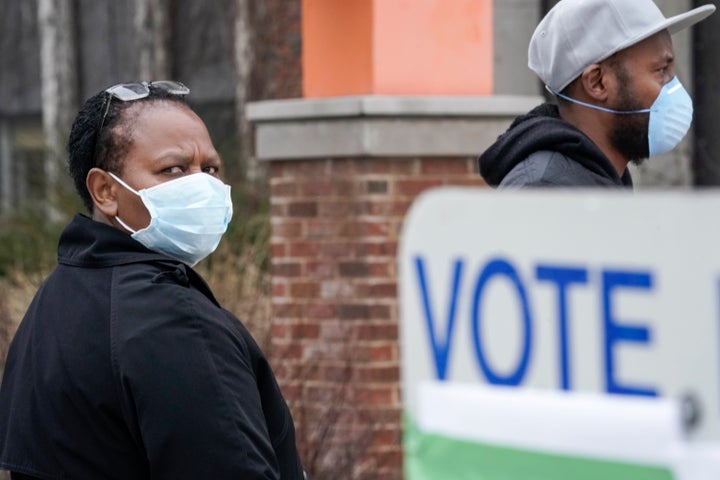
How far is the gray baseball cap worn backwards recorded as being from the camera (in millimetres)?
2938

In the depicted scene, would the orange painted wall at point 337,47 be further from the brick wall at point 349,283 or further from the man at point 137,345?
the man at point 137,345

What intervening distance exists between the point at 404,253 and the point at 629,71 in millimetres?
1534

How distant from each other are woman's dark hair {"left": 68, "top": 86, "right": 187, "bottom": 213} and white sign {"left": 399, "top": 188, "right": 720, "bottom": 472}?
1262 millimetres

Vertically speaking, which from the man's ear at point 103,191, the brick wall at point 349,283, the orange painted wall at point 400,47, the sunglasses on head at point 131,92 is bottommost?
the brick wall at point 349,283

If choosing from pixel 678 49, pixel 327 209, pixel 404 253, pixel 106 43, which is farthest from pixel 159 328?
pixel 106 43

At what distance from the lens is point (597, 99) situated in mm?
2994

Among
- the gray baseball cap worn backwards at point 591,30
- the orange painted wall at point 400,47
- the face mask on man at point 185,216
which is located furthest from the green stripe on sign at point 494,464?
the orange painted wall at point 400,47

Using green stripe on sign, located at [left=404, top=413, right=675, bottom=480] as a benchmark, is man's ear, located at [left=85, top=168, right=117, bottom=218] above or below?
above

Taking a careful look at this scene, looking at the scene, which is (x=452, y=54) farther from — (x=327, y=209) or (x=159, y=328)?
(x=159, y=328)

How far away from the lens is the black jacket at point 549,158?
2818 millimetres

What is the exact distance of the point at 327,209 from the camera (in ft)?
19.2

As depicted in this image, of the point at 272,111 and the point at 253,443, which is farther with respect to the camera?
the point at 272,111

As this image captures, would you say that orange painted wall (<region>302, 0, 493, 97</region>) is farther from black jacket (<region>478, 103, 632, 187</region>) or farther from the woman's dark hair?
the woman's dark hair

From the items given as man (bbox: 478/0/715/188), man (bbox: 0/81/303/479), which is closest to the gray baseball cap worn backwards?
man (bbox: 478/0/715/188)
